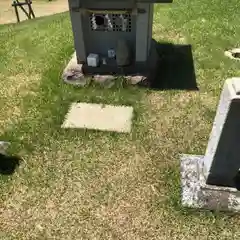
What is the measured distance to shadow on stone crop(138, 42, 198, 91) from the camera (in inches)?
483

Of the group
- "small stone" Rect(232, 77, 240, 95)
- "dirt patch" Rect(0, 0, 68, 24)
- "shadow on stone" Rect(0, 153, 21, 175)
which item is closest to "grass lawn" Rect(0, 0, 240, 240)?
"shadow on stone" Rect(0, 153, 21, 175)

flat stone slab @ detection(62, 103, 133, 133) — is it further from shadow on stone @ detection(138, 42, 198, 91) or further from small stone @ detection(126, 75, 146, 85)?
shadow on stone @ detection(138, 42, 198, 91)

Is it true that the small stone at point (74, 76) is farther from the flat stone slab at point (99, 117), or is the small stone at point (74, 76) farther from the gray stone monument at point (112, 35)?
the flat stone slab at point (99, 117)

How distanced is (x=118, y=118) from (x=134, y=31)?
132 inches

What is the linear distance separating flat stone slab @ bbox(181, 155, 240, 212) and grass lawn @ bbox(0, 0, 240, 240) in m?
0.19

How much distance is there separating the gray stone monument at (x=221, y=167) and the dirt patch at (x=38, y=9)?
851 inches

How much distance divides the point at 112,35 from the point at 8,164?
5.86 meters

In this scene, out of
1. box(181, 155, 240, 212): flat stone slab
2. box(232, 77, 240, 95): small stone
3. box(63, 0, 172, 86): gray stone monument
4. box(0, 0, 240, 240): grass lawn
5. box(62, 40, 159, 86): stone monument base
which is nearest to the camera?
box(232, 77, 240, 95): small stone

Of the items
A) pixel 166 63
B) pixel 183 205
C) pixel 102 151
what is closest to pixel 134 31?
pixel 166 63

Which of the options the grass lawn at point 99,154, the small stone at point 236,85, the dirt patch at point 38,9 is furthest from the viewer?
the dirt patch at point 38,9

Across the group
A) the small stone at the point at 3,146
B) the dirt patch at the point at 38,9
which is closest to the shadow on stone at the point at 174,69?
the small stone at the point at 3,146

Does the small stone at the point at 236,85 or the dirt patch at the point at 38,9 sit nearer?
the small stone at the point at 236,85

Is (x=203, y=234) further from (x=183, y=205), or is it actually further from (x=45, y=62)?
(x=45, y=62)

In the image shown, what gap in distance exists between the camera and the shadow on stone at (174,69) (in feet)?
40.3
